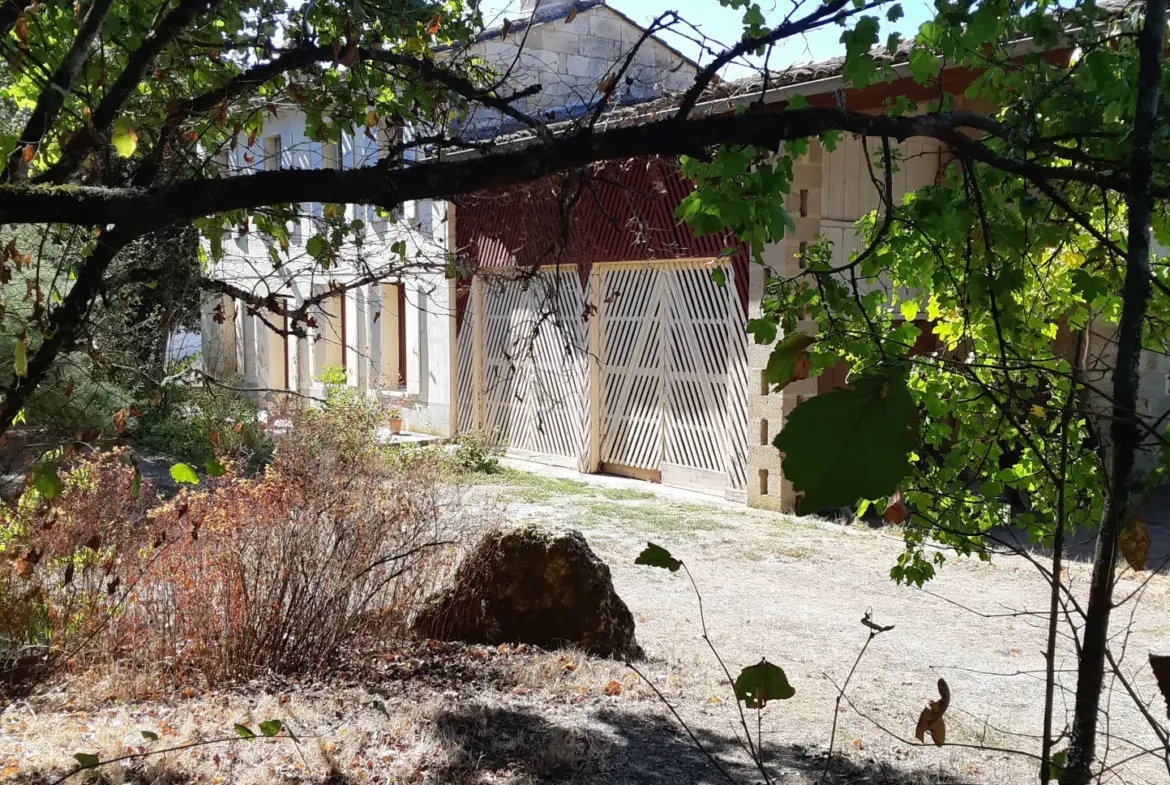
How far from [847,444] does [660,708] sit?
4.03 meters

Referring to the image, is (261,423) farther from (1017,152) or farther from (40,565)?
(1017,152)

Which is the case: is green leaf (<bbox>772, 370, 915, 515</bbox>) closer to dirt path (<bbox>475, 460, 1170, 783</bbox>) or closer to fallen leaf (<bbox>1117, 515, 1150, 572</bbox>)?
fallen leaf (<bbox>1117, 515, 1150, 572</bbox>)

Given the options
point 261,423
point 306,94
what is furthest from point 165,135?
point 261,423

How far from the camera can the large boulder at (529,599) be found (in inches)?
214

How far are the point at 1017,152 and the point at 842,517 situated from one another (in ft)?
26.0

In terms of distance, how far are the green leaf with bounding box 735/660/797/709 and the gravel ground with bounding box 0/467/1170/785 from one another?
0.95 m

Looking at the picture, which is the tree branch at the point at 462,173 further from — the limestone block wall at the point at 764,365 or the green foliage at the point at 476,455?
the green foliage at the point at 476,455

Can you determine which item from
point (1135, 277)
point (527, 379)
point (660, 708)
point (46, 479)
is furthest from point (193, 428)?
point (1135, 277)

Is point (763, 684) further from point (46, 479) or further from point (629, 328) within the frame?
point (629, 328)

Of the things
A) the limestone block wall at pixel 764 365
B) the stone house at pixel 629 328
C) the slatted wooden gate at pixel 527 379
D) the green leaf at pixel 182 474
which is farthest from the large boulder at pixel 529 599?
the slatted wooden gate at pixel 527 379

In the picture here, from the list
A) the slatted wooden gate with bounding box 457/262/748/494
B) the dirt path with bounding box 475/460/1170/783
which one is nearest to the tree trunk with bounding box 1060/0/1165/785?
the dirt path with bounding box 475/460/1170/783

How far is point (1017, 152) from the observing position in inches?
89.3

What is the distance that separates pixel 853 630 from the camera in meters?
6.25

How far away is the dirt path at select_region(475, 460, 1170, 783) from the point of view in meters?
4.44
